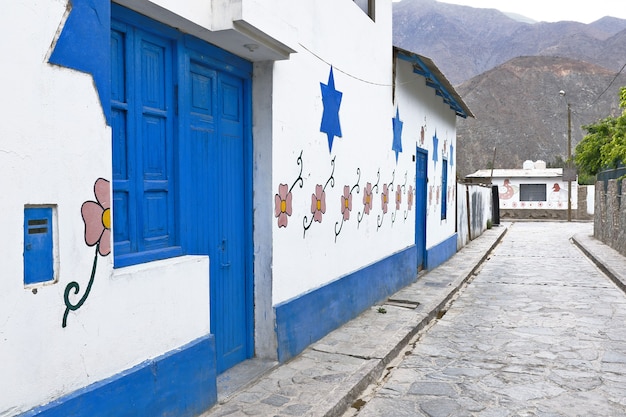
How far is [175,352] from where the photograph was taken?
3646 mm

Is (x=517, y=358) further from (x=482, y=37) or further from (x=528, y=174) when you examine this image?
(x=482, y=37)

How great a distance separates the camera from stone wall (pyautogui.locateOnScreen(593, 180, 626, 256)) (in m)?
14.6

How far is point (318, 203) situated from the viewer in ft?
19.6

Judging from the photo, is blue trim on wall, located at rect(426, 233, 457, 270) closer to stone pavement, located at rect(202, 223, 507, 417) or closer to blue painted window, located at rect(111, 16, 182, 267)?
stone pavement, located at rect(202, 223, 507, 417)

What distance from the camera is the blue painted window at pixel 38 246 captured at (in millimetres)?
2652

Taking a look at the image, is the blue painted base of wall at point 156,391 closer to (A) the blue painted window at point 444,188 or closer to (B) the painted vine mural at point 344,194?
(B) the painted vine mural at point 344,194

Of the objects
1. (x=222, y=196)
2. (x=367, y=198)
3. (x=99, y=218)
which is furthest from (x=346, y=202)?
(x=99, y=218)

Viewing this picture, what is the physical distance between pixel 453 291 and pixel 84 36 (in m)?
7.70

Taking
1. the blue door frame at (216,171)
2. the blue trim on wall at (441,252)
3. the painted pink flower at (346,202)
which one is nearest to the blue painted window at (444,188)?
the blue trim on wall at (441,252)

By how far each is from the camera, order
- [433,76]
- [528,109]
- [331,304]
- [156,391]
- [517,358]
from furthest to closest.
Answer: [528,109] < [433,76] < [331,304] < [517,358] < [156,391]

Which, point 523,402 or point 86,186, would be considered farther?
point 523,402

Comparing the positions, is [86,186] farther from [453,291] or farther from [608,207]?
[608,207]

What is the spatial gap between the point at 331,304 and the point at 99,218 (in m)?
3.61

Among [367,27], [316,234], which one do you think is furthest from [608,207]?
[316,234]
